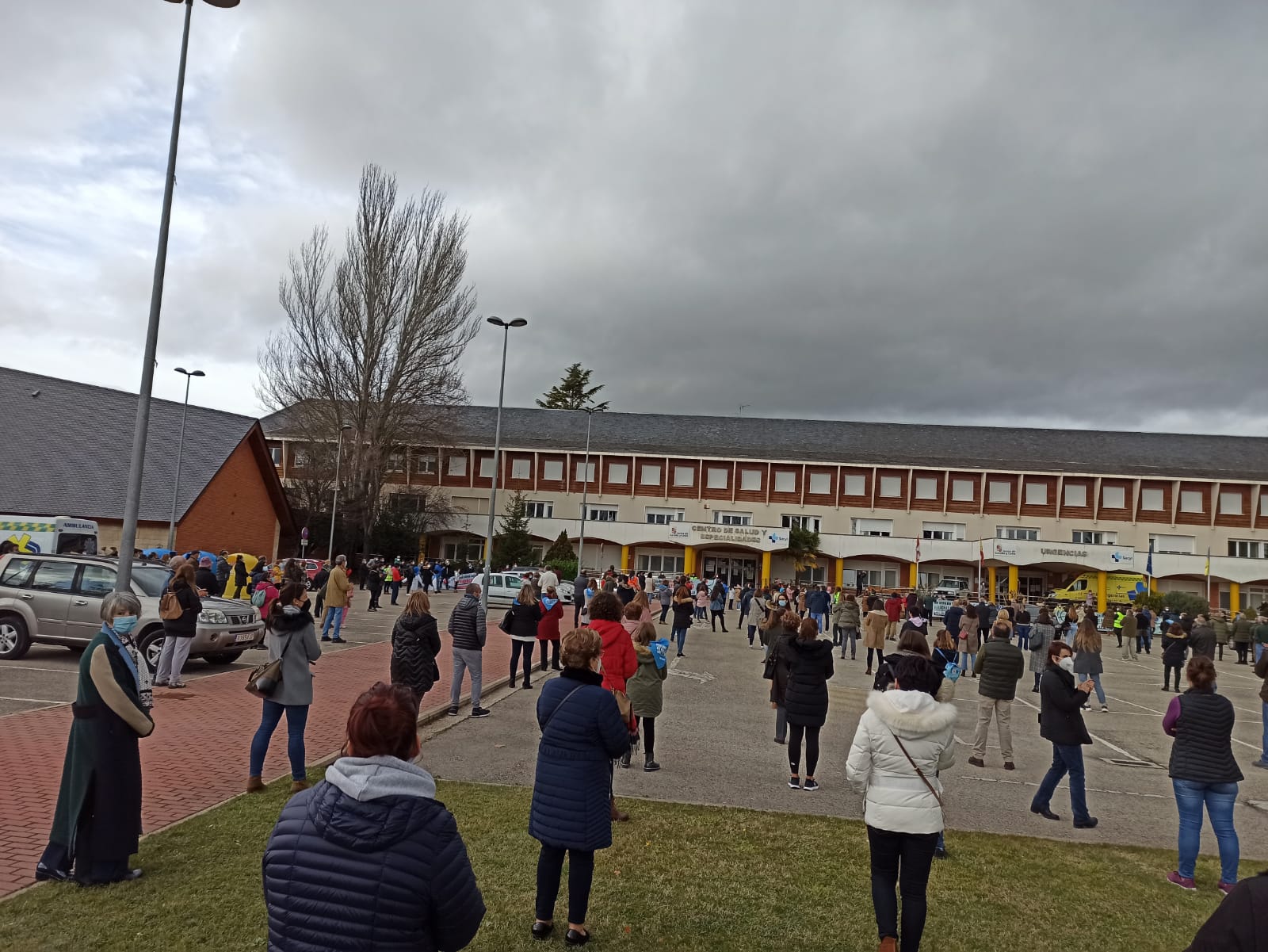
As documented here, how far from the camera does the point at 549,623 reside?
1498 cm

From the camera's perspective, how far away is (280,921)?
102 inches

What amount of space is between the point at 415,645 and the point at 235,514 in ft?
114

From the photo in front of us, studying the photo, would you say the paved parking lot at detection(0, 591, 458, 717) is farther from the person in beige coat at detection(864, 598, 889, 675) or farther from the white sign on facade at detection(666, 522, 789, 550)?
the white sign on facade at detection(666, 522, 789, 550)

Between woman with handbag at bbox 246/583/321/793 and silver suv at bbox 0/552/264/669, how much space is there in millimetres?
7485

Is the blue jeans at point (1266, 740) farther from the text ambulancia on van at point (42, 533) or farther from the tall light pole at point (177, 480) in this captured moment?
the tall light pole at point (177, 480)

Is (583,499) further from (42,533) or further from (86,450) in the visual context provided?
(42,533)

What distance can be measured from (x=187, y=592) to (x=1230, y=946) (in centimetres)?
1284

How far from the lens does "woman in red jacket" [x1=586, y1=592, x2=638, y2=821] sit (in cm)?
791

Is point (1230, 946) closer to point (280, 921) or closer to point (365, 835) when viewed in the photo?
point (365, 835)

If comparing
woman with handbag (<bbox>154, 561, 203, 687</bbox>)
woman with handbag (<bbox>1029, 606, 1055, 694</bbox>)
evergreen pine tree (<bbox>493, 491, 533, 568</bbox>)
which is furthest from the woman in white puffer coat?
evergreen pine tree (<bbox>493, 491, 533, 568</bbox>)

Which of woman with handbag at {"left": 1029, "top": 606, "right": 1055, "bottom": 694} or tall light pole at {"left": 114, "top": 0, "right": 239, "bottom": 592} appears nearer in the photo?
tall light pole at {"left": 114, "top": 0, "right": 239, "bottom": 592}

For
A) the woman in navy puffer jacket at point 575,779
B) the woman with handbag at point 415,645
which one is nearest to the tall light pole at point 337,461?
the woman with handbag at point 415,645

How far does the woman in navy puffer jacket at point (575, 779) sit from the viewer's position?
4.78 meters

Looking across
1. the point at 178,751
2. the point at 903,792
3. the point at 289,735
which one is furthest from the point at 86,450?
the point at 903,792
